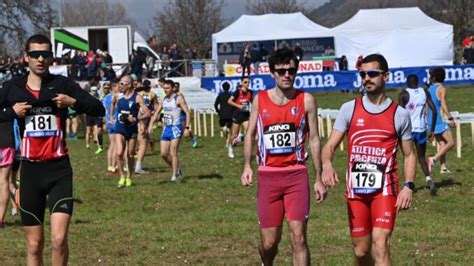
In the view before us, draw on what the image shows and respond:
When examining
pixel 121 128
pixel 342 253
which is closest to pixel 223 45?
pixel 121 128

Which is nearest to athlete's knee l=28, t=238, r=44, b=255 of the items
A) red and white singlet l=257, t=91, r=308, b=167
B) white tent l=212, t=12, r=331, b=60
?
red and white singlet l=257, t=91, r=308, b=167

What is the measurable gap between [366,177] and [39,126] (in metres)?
2.84

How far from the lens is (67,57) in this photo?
52.2 metres

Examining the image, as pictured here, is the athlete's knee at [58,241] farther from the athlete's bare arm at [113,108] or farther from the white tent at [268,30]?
the white tent at [268,30]

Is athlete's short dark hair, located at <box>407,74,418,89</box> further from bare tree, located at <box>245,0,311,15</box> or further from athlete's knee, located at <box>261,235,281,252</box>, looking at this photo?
bare tree, located at <box>245,0,311,15</box>

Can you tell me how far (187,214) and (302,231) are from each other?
19.9 feet

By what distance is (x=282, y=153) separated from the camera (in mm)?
9242

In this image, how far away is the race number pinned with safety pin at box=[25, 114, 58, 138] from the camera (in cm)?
867

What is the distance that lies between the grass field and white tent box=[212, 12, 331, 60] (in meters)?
37.1

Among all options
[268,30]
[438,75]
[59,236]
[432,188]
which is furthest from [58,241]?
[268,30]

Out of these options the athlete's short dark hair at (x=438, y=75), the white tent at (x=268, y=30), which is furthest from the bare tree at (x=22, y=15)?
the athlete's short dark hair at (x=438, y=75)

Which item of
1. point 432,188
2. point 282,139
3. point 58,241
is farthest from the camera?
point 432,188

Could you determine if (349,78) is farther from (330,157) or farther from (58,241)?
(58,241)

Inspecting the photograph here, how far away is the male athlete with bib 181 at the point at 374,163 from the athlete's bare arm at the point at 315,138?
37 centimetres
